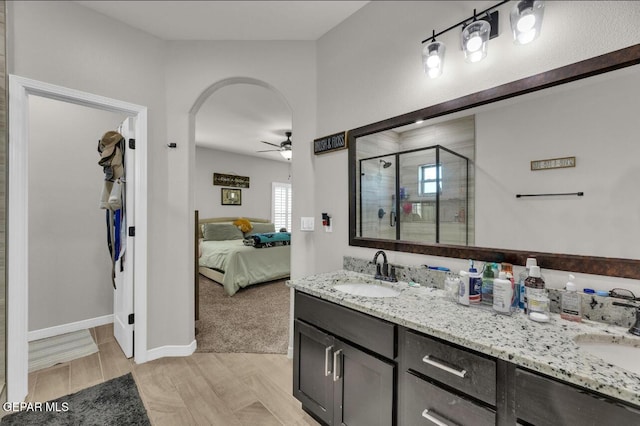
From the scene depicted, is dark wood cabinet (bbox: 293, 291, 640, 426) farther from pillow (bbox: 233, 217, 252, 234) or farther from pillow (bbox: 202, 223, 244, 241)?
pillow (bbox: 233, 217, 252, 234)

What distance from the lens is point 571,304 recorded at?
1128mm

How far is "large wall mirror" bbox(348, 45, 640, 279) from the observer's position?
1.08 m

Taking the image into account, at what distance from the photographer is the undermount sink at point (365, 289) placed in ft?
5.59

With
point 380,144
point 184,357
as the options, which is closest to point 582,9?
point 380,144

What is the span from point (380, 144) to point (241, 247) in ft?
10.8

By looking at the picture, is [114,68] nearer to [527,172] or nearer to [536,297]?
[527,172]

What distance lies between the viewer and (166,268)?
248 centimetres

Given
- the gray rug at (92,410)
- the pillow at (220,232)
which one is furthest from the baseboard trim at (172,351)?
the pillow at (220,232)

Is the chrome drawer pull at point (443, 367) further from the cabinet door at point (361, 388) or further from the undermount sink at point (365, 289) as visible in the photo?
the undermount sink at point (365, 289)

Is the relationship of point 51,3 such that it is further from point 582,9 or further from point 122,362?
point 582,9

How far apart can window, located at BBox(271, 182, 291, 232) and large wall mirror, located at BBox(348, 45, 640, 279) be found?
601cm

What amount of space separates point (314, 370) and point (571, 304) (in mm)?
1260

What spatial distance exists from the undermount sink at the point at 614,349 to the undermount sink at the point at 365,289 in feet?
2.81

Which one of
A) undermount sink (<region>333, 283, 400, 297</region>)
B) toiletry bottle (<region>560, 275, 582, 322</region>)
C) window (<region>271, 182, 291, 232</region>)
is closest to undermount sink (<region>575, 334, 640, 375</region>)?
toiletry bottle (<region>560, 275, 582, 322</region>)
